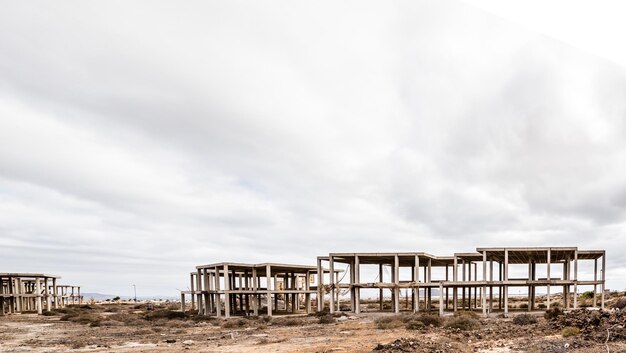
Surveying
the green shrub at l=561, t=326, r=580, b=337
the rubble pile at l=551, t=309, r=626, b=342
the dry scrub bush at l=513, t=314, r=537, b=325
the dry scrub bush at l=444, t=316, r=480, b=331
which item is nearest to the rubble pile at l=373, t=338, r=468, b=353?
the green shrub at l=561, t=326, r=580, b=337

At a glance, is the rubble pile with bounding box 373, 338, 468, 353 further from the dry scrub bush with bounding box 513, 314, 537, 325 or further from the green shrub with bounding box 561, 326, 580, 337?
the dry scrub bush with bounding box 513, 314, 537, 325

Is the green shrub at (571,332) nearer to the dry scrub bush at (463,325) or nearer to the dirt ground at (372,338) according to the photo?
the dirt ground at (372,338)

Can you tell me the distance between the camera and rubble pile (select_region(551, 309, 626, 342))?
1667cm

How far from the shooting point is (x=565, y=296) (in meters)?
37.3

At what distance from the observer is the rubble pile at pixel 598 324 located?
1667 cm

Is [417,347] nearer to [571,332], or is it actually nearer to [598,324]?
[571,332]

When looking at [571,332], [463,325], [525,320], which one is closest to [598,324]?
[571,332]

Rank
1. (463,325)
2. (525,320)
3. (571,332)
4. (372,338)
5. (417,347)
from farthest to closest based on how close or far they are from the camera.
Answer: (525,320) → (463,325) → (372,338) → (571,332) → (417,347)

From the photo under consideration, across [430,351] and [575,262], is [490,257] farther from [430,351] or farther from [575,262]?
[430,351]

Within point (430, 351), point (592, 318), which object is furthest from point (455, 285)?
point (430, 351)

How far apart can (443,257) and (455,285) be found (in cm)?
375

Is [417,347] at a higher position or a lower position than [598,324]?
higher

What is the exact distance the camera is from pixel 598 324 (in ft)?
62.7

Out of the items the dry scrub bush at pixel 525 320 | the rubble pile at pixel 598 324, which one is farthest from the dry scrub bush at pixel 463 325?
the rubble pile at pixel 598 324
